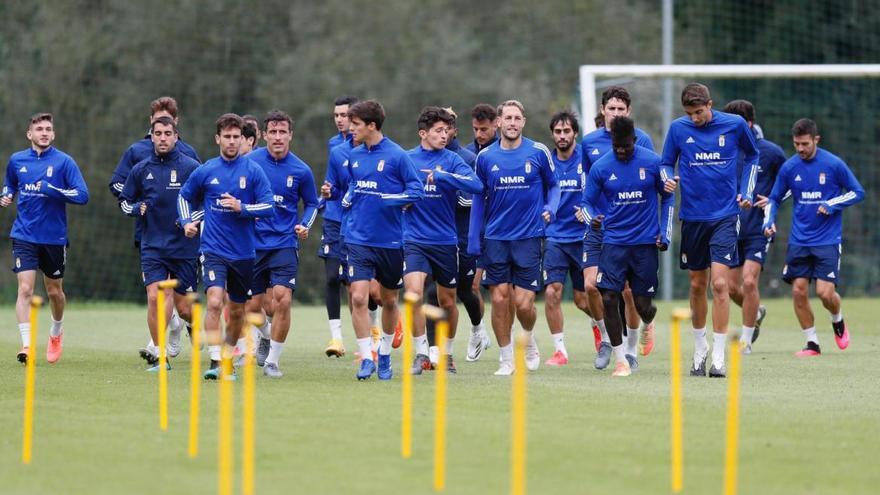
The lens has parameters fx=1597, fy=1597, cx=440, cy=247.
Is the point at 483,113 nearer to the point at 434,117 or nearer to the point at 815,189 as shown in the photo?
the point at 434,117

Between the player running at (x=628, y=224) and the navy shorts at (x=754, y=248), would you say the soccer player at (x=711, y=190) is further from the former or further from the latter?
the navy shorts at (x=754, y=248)

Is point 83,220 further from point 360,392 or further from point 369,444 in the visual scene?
point 369,444

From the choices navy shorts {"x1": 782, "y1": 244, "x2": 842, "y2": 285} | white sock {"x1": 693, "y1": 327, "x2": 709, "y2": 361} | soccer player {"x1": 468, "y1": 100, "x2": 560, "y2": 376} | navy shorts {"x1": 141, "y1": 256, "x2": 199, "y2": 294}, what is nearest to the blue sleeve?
navy shorts {"x1": 141, "y1": 256, "x2": 199, "y2": 294}

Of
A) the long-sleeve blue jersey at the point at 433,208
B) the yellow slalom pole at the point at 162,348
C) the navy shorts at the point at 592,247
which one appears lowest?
the yellow slalom pole at the point at 162,348

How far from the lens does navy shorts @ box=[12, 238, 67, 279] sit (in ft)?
51.7

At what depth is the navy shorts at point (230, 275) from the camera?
13.8 metres

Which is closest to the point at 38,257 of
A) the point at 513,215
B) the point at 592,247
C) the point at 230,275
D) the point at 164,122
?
the point at 164,122

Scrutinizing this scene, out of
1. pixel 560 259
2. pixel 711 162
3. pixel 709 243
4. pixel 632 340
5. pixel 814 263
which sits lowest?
pixel 632 340

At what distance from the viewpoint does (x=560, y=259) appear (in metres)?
16.1

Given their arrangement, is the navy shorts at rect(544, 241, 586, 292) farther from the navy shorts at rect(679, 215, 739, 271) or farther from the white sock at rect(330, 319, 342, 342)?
the white sock at rect(330, 319, 342, 342)

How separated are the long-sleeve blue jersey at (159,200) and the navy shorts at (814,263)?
6521 mm

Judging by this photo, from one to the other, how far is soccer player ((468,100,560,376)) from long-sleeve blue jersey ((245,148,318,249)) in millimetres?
1747

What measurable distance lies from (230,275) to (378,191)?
151 cm

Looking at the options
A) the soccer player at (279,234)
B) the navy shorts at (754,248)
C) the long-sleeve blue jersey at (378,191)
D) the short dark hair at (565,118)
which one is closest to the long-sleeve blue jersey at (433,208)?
the long-sleeve blue jersey at (378,191)
